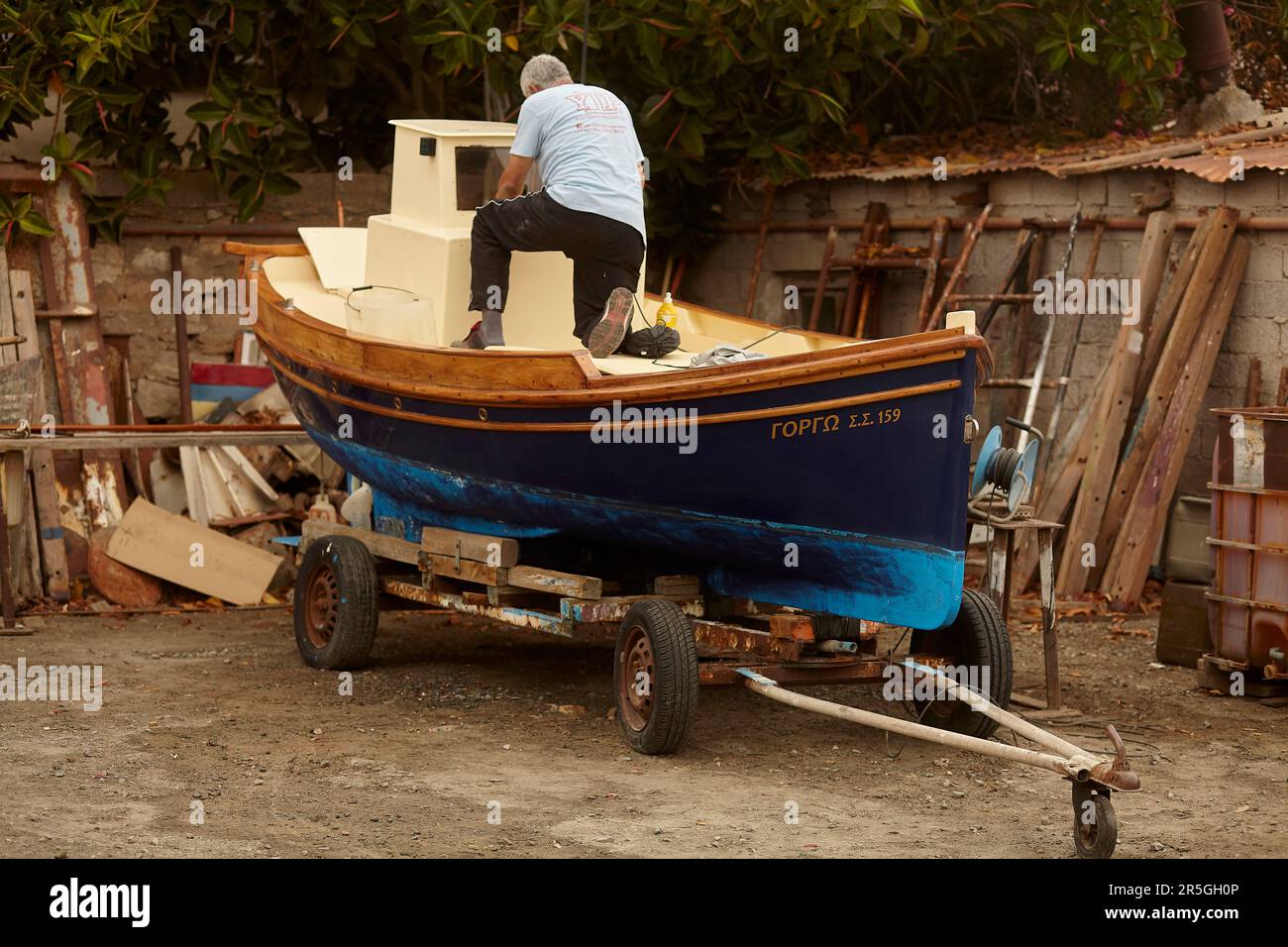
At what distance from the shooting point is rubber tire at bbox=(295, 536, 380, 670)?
8.46m

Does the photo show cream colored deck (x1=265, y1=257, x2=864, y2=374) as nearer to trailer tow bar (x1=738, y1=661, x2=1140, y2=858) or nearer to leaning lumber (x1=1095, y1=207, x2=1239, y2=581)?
trailer tow bar (x1=738, y1=661, x2=1140, y2=858)

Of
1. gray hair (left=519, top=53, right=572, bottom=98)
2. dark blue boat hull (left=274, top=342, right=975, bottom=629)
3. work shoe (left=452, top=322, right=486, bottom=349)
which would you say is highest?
gray hair (left=519, top=53, right=572, bottom=98)

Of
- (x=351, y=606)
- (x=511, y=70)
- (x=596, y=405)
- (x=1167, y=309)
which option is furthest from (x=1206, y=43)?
(x=351, y=606)

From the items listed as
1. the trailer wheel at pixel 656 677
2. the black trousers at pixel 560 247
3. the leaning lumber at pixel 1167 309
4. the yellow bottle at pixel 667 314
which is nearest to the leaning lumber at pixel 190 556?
the black trousers at pixel 560 247

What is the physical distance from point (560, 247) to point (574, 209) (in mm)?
227

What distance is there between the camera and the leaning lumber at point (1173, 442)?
10062 millimetres

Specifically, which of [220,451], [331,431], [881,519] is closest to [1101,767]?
[881,519]

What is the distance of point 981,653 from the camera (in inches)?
283

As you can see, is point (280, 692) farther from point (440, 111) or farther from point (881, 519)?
point (440, 111)

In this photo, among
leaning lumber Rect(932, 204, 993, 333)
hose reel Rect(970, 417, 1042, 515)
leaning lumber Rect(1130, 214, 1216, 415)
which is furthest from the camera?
leaning lumber Rect(932, 204, 993, 333)

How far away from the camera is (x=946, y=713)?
7387mm

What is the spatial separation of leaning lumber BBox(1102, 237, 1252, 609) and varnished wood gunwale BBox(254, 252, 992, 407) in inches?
103

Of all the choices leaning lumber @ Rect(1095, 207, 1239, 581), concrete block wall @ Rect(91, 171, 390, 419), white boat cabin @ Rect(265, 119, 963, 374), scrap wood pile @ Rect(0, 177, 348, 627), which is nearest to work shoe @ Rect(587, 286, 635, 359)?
white boat cabin @ Rect(265, 119, 963, 374)

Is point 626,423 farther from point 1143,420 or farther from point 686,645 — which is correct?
point 1143,420
